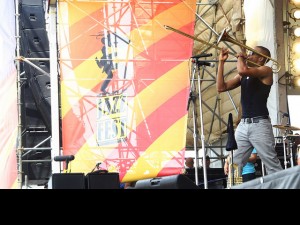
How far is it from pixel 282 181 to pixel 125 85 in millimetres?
6454

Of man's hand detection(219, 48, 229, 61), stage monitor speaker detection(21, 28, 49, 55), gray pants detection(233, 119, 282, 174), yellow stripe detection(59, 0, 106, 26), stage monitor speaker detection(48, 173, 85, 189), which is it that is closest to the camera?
stage monitor speaker detection(48, 173, 85, 189)

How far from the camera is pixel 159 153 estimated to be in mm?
8664

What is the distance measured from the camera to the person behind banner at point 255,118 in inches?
211

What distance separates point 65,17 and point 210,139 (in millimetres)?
6141

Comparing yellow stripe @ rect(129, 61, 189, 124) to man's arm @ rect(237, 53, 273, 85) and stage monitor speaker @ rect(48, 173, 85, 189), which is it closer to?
man's arm @ rect(237, 53, 273, 85)

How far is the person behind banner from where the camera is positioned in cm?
535

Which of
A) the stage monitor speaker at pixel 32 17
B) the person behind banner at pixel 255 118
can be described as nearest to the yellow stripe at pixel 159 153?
the person behind banner at pixel 255 118

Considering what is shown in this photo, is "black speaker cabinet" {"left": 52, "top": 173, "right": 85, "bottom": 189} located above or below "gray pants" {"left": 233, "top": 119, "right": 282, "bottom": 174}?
below

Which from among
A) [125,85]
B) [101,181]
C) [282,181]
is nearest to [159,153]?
[125,85]

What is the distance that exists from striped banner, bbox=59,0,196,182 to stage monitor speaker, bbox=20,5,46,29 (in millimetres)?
2189

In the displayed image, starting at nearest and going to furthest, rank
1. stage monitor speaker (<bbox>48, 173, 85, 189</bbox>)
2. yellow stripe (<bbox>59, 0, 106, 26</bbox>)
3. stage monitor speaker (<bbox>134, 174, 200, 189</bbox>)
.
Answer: stage monitor speaker (<bbox>134, 174, 200, 189</bbox>) → stage monitor speaker (<bbox>48, 173, 85, 189</bbox>) → yellow stripe (<bbox>59, 0, 106, 26</bbox>)

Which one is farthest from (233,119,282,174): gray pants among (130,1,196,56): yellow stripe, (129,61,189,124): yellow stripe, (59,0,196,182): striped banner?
(130,1,196,56): yellow stripe
